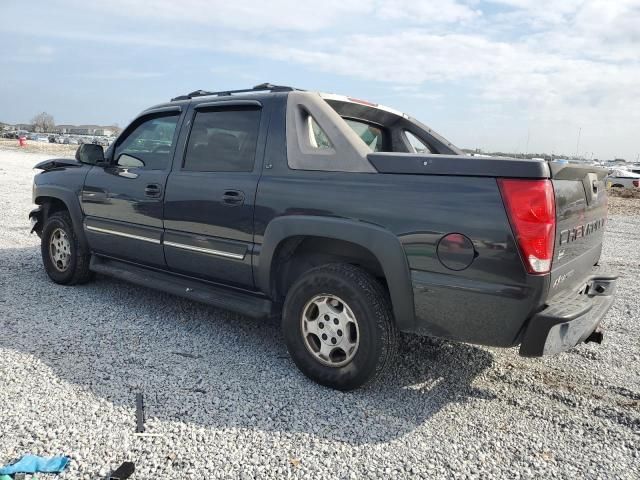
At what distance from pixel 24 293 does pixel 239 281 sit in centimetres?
268

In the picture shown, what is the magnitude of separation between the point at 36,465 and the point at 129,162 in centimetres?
299

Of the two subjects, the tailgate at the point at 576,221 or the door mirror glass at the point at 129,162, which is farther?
the door mirror glass at the point at 129,162

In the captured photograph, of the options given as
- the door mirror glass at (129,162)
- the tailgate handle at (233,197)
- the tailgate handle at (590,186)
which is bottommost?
A: the tailgate handle at (233,197)

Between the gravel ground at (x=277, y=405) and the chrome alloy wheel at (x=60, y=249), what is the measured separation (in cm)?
78

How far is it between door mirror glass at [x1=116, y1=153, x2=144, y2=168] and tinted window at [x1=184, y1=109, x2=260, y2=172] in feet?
2.26

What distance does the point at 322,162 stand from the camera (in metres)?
3.48

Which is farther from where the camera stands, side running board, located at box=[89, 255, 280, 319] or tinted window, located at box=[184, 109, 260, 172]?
tinted window, located at box=[184, 109, 260, 172]

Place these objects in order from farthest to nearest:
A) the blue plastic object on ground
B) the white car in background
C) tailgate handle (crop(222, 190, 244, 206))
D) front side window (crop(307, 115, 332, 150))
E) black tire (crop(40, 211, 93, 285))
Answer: the white car in background < black tire (crop(40, 211, 93, 285)) < tailgate handle (crop(222, 190, 244, 206)) < front side window (crop(307, 115, 332, 150)) < the blue plastic object on ground

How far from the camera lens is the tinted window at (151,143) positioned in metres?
4.53

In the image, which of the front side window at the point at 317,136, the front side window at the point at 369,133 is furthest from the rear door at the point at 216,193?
the front side window at the point at 369,133

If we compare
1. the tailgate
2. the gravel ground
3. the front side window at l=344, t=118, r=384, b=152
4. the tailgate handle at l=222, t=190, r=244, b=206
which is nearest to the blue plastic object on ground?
the gravel ground

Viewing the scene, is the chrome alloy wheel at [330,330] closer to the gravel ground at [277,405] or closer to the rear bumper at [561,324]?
the gravel ground at [277,405]

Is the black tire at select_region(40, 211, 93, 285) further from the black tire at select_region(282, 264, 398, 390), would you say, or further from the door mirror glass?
the black tire at select_region(282, 264, 398, 390)

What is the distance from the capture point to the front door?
4.47 meters
